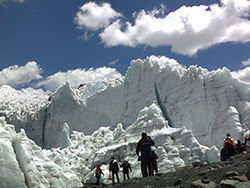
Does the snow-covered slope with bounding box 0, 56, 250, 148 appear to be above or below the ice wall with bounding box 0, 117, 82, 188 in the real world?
above

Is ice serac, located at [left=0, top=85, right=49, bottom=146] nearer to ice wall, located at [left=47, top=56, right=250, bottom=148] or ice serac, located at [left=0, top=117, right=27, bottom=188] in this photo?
ice wall, located at [left=47, top=56, right=250, bottom=148]

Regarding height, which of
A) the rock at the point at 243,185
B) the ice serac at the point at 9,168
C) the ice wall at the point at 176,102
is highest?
the ice wall at the point at 176,102

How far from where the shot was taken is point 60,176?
1282 cm

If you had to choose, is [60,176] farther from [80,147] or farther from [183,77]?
[183,77]

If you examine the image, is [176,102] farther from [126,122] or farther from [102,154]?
[102,154]

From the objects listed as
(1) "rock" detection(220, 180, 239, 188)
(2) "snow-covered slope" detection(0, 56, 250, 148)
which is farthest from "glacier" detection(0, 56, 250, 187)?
(1) "rock" detection(220, 180, 239, 188)

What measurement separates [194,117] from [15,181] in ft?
55.1

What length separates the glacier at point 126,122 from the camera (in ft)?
41.7

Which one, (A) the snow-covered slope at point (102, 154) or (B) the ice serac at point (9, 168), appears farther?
(A) the snow-covered slope at point (102, 154)

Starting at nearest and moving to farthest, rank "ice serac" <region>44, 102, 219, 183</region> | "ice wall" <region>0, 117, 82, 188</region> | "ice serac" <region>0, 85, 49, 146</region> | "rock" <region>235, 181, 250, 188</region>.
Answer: "rock" <region>235, 181, 250, 188</region>
"ice wall" <region>0, 117, 82, 188</region>
"ice serac" <region>44, 102, 219, 183</region>
"ice serac" <region>0, 85, 49, 146</region>

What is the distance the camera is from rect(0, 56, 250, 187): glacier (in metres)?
12.7

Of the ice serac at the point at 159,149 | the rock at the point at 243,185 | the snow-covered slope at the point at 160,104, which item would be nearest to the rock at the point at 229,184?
the rock at the point at 243,185

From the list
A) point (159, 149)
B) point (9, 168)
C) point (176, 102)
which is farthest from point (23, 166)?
point (176, 102)

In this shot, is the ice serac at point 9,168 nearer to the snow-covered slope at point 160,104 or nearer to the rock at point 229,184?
the rock at point 229,184
